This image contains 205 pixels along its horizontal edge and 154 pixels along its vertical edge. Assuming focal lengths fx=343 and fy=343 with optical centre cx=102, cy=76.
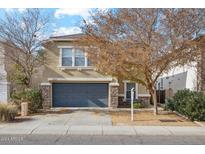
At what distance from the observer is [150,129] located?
51.4 ft

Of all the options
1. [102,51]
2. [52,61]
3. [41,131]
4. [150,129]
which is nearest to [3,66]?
[52,61]

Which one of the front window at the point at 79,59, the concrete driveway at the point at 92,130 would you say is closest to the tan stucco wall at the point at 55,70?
the front window at the point at 79,59

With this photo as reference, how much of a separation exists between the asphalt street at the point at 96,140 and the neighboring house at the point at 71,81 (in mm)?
14708

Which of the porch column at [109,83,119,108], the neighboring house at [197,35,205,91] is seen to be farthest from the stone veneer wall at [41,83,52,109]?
the neighboring house at [197,35,205,91]

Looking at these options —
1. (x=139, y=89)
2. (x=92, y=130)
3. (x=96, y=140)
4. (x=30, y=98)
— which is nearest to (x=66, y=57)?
(x=30, y=98)

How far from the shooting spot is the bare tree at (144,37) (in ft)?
63.6

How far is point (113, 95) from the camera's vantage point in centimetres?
2830

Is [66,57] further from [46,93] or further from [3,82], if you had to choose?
[3,82]

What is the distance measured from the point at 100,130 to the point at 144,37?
23.0 ft

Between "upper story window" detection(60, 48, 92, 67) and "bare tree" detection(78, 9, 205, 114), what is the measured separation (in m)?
7.34

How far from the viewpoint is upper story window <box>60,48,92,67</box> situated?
28.1 meters

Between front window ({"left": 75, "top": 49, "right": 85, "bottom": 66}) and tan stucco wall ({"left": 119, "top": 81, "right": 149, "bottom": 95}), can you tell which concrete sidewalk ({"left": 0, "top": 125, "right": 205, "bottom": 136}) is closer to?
front window ({"left": 75, "top": 49, "right": 85, "bottom": 66})

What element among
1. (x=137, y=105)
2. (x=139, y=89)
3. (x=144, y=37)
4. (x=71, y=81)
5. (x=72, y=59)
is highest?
(x=144, y=37)
